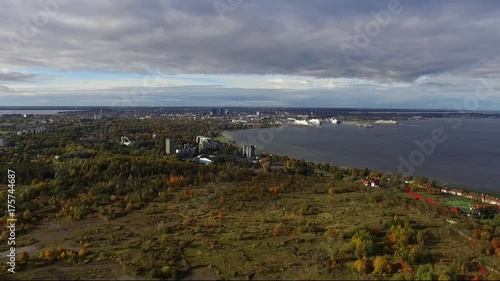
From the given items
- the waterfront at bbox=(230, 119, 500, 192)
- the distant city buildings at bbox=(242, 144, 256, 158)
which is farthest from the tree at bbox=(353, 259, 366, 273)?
the distant city buildings at bbox=(242, 144, 256, 158)

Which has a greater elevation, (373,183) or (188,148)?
(188,148)

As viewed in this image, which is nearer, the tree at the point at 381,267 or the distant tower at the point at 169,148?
the tree at the point at 381,267

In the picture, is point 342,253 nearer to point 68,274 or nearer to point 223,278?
point 223,278

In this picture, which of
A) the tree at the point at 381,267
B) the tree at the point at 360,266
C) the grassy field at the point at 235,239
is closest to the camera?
the tree at the point at 381,267

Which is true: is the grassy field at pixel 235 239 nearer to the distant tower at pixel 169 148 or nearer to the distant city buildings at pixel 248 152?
the distant city buildings at pixel 248 152

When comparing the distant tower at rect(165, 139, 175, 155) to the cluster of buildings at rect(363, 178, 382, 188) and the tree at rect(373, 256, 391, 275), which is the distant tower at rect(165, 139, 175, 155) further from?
the tree at rect(373, 256, 391, 275)

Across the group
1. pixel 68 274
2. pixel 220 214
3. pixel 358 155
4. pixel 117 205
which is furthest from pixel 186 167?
pixel 358 155

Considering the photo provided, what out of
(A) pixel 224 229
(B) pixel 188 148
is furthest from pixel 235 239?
(B) pixel 188 148

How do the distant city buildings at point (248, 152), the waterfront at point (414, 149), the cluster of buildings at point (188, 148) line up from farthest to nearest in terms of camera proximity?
the distant city buildings at point (248, 152), the cluster of buildings at point (188, 148), the waterfront at point (414, 149)

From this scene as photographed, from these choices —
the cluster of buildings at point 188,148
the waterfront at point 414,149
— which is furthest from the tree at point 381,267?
the cluster of buildings at point 188,148

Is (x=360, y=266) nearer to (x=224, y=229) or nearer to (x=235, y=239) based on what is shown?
(x=235, y=239)
